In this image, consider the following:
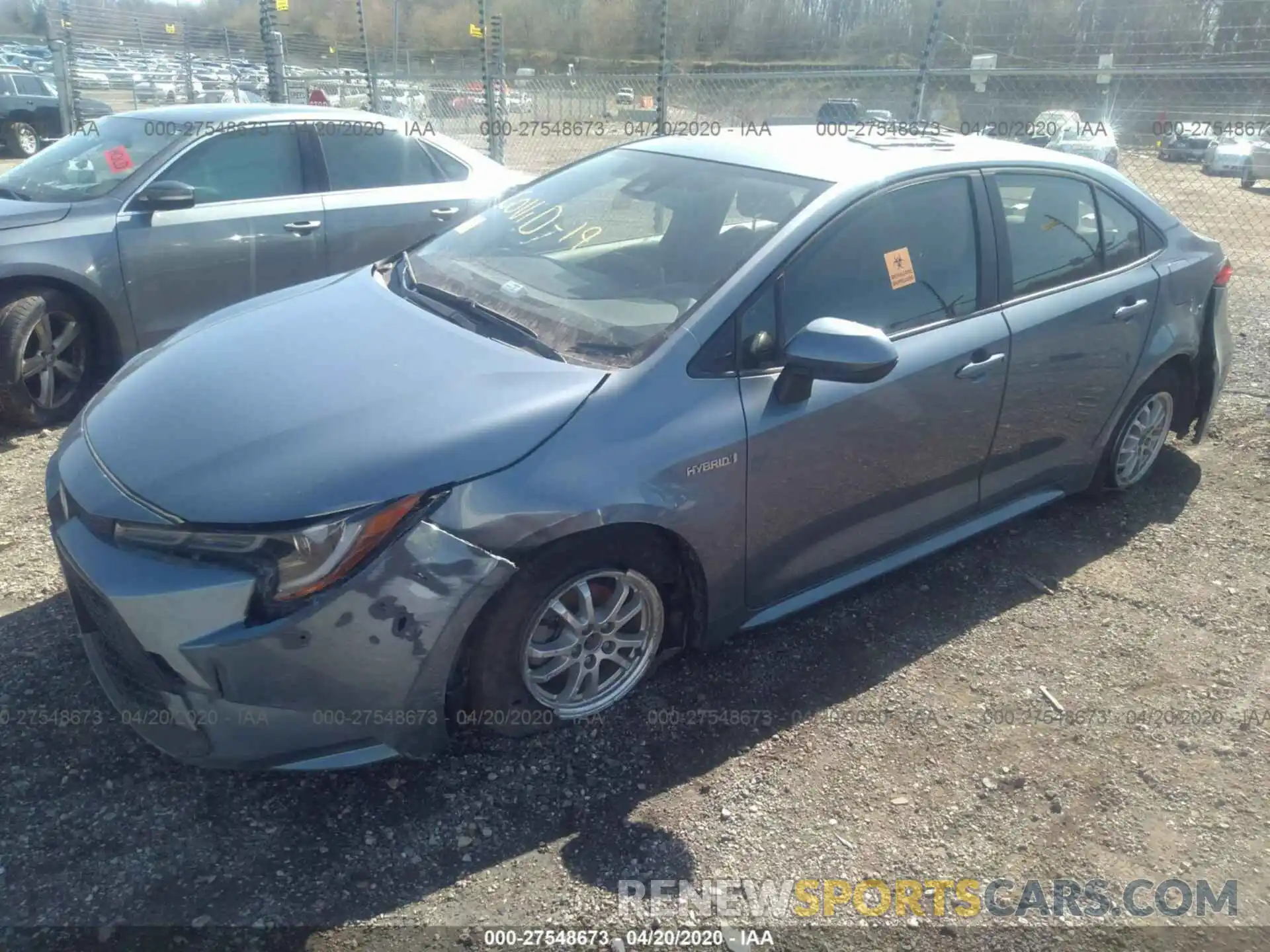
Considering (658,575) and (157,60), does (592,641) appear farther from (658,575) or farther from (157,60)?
(157,60)

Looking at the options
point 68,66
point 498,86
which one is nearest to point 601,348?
point 498,86

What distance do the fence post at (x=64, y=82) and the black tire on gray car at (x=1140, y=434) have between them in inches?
502

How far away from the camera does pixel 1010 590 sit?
375 cm

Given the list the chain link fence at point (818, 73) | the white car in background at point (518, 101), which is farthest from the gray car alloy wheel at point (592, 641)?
the white car in background at point (518, 101)

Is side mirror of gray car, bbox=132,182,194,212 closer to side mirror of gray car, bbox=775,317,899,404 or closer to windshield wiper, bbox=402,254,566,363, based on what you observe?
windshield wiper, bbox=402,254,566,363

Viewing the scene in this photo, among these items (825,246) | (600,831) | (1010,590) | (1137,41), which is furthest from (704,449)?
(1137,41)

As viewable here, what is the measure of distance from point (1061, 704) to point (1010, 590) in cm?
70

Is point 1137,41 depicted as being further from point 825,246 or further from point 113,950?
point 113,950

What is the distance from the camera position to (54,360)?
488cm

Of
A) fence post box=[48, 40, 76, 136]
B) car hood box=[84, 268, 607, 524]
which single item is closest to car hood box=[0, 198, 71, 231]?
car hood box=[84, 268, 607, 524]

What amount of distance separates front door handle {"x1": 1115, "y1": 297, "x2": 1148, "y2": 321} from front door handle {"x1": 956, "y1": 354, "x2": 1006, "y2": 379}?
0.81m

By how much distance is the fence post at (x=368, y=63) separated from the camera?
1086 cm

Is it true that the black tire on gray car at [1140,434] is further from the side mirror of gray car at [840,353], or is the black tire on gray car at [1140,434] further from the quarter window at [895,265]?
the side mirror of gray car at [840,353]

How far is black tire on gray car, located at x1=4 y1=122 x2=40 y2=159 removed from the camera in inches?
739
